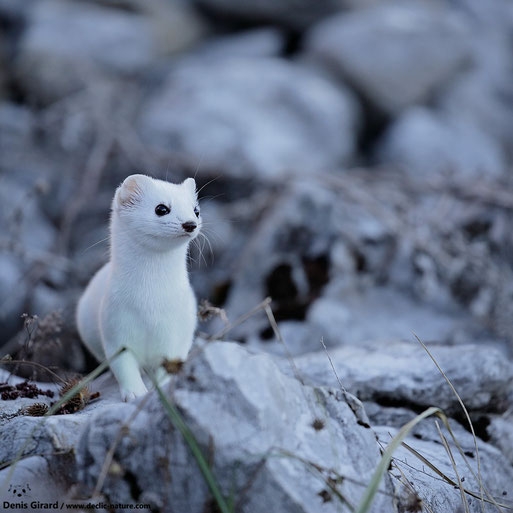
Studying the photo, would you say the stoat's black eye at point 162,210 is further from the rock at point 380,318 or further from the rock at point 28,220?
the rock at point 28,220

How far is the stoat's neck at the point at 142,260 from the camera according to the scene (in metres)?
3.15

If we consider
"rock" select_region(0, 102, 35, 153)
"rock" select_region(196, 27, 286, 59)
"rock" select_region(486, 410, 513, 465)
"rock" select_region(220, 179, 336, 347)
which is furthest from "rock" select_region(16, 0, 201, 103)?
"rock" select_region(486, 410, 513, 465)

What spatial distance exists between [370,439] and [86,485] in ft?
3.49

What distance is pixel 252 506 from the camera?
1.99 metres

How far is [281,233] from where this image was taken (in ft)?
19.1

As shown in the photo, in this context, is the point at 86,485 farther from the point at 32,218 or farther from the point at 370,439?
the point at 32,218

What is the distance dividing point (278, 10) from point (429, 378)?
895cm

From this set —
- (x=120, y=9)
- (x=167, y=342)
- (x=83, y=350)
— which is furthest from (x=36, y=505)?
(x=120, y=9)

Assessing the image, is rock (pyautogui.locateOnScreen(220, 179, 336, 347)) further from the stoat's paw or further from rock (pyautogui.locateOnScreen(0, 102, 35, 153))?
rock (pyautogui.locateOnScreen(0, 102, 35, 153))

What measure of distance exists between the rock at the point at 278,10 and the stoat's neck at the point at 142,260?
8837 millimetres

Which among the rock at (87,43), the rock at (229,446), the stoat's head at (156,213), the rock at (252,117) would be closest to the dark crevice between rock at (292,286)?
the rock at (252,117)

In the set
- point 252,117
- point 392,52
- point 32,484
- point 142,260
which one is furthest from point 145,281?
point 392,52

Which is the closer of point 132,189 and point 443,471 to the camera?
point 443,471

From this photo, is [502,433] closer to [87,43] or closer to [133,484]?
[133,484]
